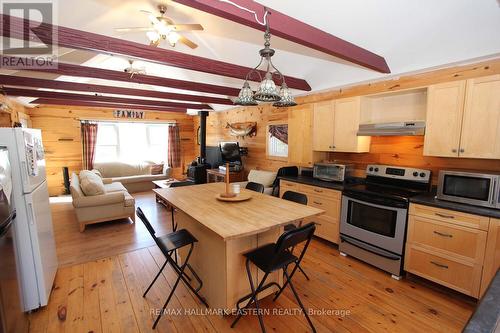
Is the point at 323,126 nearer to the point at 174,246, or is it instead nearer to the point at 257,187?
the point at 257,187

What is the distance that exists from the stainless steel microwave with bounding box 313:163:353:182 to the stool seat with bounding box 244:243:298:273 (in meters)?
1.74

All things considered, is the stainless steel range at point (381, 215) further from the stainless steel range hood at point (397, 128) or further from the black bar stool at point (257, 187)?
the black bar stool at point (257, 187)

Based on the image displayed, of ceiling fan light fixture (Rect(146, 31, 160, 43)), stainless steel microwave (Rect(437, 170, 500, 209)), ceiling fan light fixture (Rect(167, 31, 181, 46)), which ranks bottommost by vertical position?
stainless steel microwave (Rect(437, 170, 500, 209))

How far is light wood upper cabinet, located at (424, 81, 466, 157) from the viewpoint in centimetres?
227

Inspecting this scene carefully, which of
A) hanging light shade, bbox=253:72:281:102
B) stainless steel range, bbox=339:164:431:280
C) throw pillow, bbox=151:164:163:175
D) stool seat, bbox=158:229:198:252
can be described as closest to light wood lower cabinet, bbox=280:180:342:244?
stainless steel range, bbox=339:164:431:280

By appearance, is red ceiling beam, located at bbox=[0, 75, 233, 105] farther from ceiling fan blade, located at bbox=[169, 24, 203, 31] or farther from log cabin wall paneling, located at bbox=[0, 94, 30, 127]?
ceiling fan blade, located at bbox=[169, 24, 203, 31]

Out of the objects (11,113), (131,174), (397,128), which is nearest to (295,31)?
(397,128)

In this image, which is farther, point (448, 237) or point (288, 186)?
point (288, 186)

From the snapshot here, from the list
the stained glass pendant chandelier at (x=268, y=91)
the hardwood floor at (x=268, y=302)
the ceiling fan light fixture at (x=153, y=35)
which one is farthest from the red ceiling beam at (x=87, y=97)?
the stained glass pendant chandelier at (x=268, y=91)

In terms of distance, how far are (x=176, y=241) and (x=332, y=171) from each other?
7.55 feet

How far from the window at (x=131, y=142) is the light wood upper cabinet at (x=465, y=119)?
710cm

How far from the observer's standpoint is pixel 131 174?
22.6 ft

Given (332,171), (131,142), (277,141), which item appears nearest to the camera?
(332,171)

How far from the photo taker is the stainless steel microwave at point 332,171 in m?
3.22
